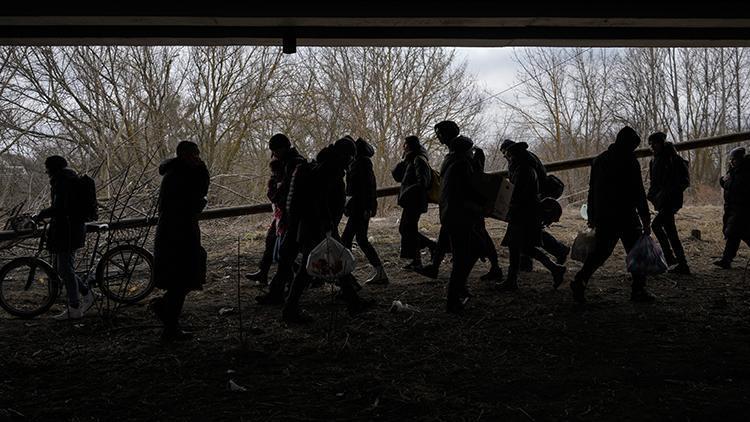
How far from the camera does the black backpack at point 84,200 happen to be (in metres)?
7.07

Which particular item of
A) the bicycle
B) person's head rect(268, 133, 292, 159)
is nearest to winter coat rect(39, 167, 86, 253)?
the bicycle

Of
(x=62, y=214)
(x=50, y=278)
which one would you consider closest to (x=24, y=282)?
(x=50, y=278)

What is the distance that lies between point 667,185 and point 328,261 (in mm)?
5098

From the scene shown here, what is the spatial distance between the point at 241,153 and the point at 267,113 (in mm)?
1350

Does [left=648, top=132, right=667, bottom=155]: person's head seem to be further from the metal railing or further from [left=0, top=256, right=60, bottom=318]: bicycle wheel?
[left=0, top=256, right=60, bottom=318]: bicycle wheel

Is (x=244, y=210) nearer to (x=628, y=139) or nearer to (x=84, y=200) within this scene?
(x=84, y=200)

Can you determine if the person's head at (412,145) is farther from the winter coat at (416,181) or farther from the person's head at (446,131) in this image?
the person's head at (446,131)

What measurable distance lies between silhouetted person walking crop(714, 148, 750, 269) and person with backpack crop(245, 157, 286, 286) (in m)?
6.20

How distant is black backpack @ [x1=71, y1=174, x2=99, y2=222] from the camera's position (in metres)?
7.07

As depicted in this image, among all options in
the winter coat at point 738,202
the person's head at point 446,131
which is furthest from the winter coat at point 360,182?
the winter coat at point 738,202
